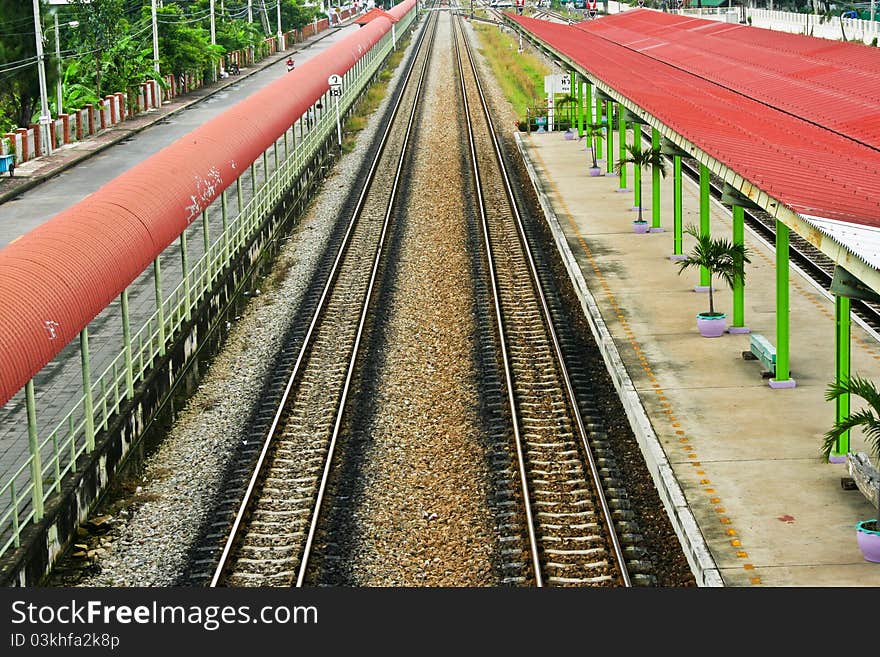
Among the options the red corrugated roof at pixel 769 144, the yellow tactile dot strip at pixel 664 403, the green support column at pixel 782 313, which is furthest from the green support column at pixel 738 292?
the green support column at pixel 782 313

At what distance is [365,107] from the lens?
5959 cm

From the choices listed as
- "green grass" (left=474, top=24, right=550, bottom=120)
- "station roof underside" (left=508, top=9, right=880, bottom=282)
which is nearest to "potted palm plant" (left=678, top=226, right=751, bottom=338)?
"station roof underside" (left=508, top=9, right=880, bottom=282)

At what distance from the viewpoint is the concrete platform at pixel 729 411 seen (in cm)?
1297

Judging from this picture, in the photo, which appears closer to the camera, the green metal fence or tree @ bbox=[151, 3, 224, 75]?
the green metal fence

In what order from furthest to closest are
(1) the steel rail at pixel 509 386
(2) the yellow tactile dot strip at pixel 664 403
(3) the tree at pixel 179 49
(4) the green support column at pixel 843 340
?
(3) the tree at pixel 179 49, (4) the green support column at pixel 843 340, (1) the steel rail at pixel 509 386, (2) the yellow tactile dot strip at pixel 664 403

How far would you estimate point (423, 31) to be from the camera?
5020 inches

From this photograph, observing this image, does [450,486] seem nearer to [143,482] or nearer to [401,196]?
[143,482]

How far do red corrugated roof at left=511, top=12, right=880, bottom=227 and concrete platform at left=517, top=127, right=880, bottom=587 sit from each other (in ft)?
8.40

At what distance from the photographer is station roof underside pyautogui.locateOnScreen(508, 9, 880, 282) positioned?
49.5 ft

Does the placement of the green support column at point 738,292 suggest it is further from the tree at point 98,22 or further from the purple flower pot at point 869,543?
the tree at point 98,22

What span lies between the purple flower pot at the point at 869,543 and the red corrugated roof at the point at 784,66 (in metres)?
10.0

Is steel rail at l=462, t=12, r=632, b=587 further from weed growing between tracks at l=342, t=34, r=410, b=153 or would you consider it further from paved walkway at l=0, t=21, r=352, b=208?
paved walkway at l=0, t=21, r=352, b=208

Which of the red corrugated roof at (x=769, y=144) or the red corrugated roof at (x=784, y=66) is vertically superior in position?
the red corrugated roof at (x=784, y=66)

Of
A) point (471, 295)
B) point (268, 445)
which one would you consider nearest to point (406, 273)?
point (471, 295)
